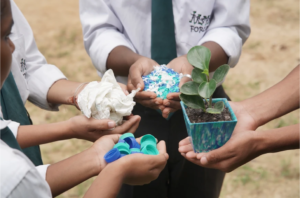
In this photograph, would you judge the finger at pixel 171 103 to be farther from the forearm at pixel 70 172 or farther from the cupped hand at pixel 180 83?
the forearm at pixel 70 172

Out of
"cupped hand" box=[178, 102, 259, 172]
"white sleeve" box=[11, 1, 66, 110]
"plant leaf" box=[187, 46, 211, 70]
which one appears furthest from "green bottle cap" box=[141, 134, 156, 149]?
"white sleeve" box=[11, 1, 66, 110]

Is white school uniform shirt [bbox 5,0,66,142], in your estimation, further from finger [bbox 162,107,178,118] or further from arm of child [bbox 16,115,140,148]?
finger [bbox 162,107,178,118]

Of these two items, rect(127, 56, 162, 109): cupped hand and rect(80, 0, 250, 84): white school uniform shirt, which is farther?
rect(80, 0, 250, 84): white school uniform shirt

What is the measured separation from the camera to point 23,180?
33.1 inches

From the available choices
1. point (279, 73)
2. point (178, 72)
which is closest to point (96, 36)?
point (178, 72)

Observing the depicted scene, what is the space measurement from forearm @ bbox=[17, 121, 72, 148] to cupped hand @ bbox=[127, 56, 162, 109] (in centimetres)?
36

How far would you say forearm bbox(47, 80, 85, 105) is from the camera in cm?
161

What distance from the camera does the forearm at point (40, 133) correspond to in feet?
4.57

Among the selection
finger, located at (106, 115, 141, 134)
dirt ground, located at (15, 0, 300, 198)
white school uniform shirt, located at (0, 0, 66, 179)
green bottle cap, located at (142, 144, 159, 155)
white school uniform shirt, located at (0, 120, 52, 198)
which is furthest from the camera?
dirt ground, located at (15, 0, 300, 198)

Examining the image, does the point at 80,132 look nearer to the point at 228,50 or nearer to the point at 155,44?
the point at 155,44

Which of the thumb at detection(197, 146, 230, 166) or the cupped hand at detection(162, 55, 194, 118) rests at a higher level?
the cupped hand at detection(162, 55, 194, 118)

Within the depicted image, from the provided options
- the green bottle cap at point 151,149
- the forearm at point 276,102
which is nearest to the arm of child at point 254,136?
the forearm at point 276,102

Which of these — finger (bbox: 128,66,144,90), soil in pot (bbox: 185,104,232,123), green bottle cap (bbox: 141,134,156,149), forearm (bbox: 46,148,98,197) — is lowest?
forearm (bbox: 46,148,98,197)

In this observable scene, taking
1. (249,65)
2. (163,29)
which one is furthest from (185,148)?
(249,65)
